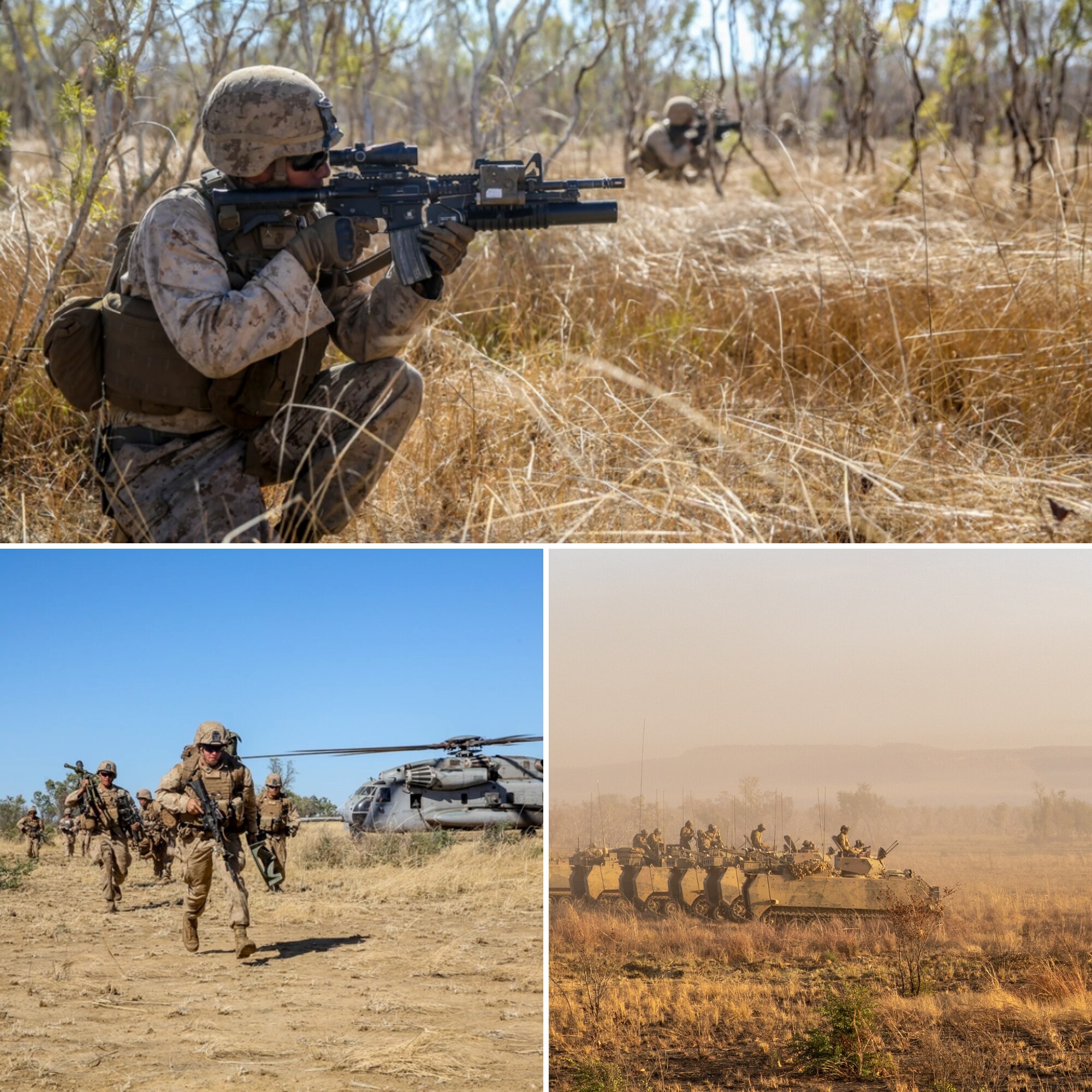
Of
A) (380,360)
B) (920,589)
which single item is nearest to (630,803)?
(920,589)

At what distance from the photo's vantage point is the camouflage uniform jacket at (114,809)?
7.15ft

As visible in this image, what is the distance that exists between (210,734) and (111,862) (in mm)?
313

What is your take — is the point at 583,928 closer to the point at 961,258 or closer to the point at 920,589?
the point at 920,589

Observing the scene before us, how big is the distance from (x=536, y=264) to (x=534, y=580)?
3.61m

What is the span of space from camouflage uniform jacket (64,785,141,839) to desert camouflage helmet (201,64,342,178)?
5.70 ft

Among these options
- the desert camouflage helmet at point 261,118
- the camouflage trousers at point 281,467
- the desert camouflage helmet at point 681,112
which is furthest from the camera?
the desert camouflage helmet at point 681,112

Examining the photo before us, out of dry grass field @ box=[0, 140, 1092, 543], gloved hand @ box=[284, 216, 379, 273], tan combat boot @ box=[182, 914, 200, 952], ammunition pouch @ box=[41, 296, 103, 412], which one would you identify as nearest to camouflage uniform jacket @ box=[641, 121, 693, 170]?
dry grass field @ box=[0, 140, 1092, 543]

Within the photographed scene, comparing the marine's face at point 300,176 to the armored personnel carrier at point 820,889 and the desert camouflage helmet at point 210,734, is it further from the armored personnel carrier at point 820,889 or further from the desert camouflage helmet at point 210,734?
the armored personnel carrier at point 820,889

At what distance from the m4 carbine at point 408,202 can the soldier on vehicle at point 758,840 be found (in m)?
1.73

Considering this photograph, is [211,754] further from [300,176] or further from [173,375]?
[300,176]

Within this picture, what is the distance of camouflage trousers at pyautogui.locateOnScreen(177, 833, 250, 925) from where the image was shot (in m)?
2.21

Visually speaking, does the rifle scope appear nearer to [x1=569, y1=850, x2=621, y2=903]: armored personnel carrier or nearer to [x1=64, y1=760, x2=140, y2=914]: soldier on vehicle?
[x1=64, y1=760, x2=140, y2=914]: soldier on vehicle

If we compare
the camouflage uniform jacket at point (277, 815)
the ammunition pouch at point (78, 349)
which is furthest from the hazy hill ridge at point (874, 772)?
the ammunition pouch at point (78, 349)

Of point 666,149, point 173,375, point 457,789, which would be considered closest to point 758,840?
point 457,789
